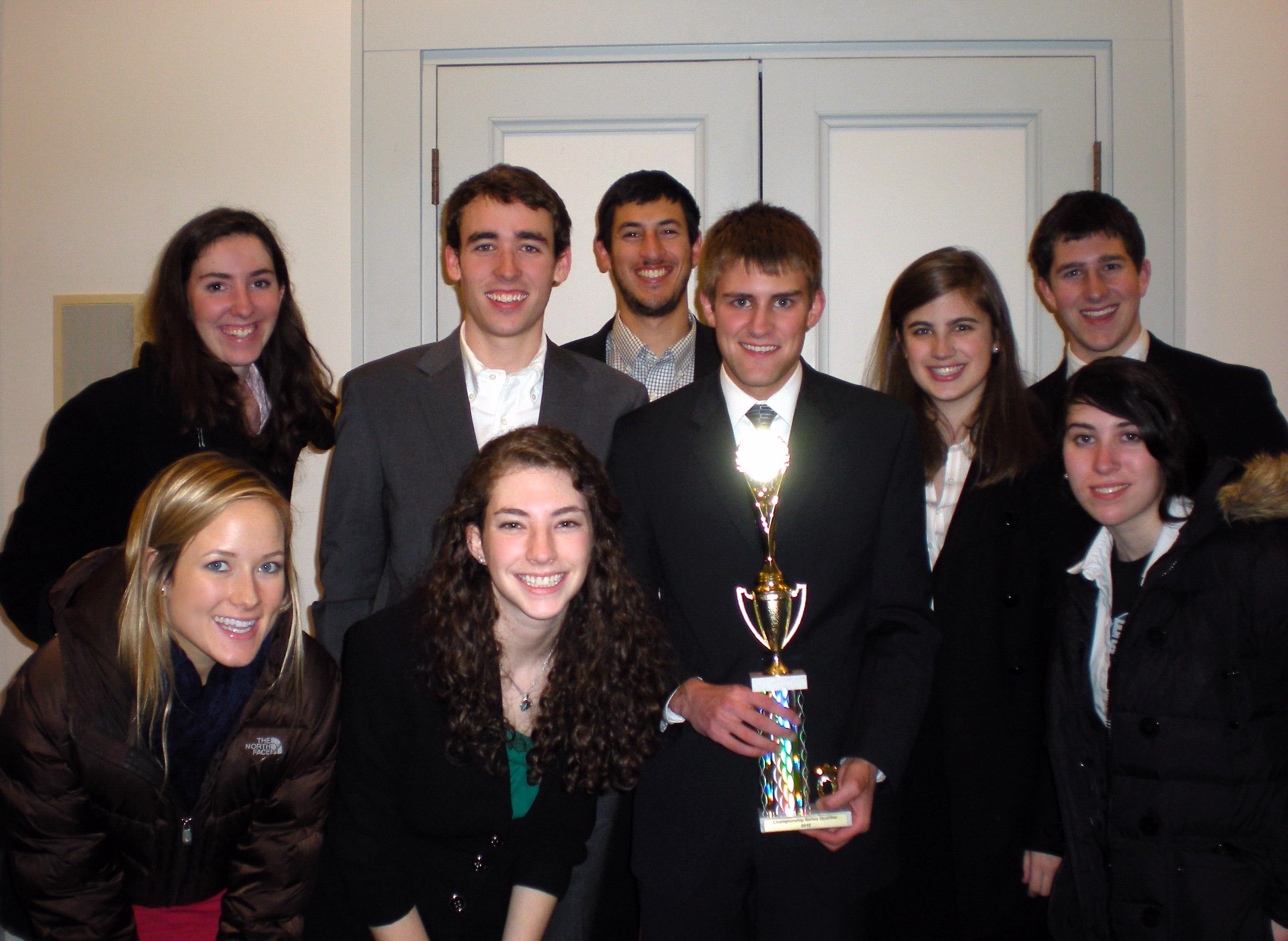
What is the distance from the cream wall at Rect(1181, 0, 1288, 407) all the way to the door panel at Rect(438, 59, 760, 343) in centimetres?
176

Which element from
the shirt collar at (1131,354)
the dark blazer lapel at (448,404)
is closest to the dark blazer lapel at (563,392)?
the dark blazer lapel at (448,404)

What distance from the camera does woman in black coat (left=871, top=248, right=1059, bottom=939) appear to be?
2637mm

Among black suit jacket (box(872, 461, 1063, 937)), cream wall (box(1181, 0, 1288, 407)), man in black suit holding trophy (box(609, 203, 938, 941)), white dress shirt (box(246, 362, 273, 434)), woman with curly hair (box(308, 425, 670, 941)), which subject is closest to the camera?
man in black suit holding trophy (box(609, 203, 938, 941))

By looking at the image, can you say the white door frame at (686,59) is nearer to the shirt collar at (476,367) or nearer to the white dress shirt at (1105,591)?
the shirt collar at (476,367)

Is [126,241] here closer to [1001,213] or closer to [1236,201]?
[1001,213]

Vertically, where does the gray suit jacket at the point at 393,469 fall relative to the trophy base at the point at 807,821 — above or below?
above

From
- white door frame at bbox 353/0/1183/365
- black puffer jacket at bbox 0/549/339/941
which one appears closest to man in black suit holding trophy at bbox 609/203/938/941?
black puffer jacket at bbox 0/549/339/941

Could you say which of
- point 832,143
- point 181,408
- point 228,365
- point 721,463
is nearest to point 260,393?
point 228,365

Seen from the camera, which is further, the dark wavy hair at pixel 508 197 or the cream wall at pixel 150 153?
the cream wall at pixel 150 153

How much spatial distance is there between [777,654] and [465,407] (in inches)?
44.8

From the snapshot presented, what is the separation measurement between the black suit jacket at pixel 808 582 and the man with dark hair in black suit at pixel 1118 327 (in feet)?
3.01

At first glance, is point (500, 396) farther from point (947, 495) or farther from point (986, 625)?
point (986, 625)

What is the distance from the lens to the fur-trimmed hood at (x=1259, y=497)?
2287 millimetres

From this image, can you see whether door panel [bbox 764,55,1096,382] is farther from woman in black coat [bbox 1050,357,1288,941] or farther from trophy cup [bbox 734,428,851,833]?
trophy cup [bbox 734,428,851,833]
